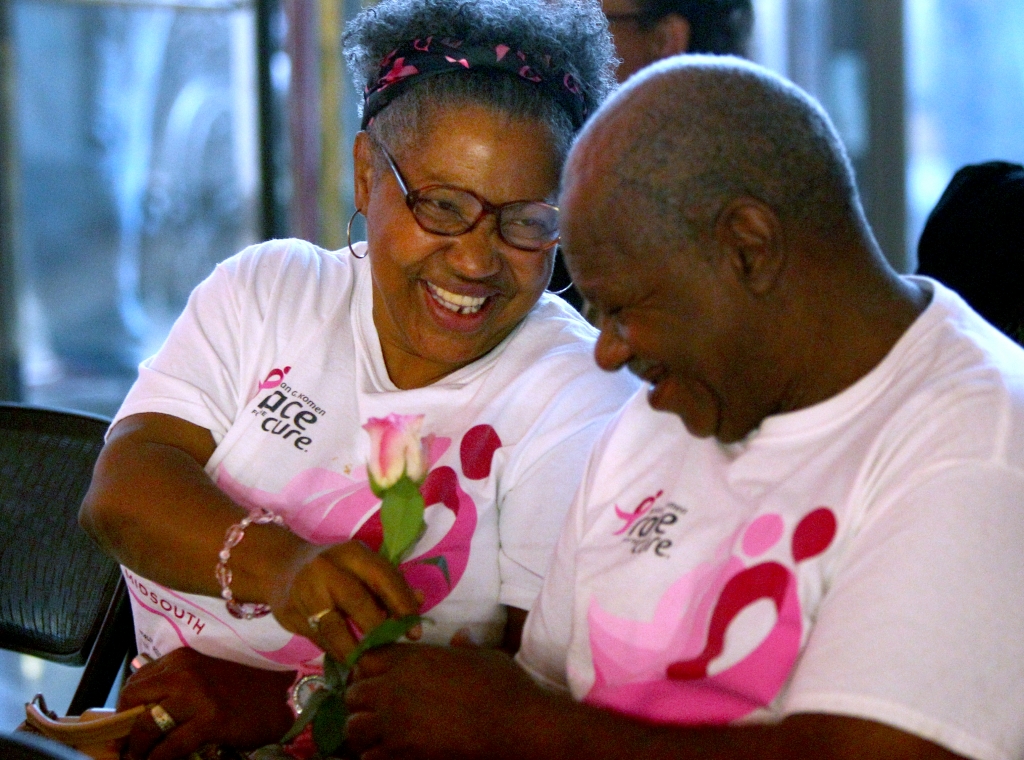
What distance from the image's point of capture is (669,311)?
1521 mm

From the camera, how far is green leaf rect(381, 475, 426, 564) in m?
1.63

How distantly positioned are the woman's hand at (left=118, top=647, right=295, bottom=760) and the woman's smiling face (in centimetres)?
57

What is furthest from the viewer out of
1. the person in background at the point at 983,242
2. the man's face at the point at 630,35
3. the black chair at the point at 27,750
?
the man's face at the point at 630,35

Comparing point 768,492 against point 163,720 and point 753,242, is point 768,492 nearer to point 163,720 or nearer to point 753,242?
point 753,242

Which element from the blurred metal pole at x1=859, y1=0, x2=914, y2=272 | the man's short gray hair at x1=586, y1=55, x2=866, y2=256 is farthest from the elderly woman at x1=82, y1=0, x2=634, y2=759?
the blurred metal pole at x1=859, y1=0, x2=914, y2=272

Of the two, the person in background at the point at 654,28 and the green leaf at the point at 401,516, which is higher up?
the person in background at the point at 654,28

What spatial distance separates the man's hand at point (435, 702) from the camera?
160 centimetres

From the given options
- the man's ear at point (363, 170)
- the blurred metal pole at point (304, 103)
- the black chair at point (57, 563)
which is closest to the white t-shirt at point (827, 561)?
the man's ear at point (363, 170)

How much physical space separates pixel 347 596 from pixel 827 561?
61 centimetres

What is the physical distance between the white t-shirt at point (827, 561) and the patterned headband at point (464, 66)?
54cm

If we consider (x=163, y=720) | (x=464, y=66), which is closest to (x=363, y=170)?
(x=464, y=66)

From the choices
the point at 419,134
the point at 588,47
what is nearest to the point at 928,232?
the point at 588,47

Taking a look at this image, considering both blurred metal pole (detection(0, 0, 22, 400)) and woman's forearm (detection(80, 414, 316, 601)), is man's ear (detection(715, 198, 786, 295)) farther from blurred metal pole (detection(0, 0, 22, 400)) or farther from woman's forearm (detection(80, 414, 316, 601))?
blurred metal pole (detection(0, 0, 22, 400))

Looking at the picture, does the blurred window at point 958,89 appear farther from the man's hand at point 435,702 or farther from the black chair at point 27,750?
the black chair at point 27,750
